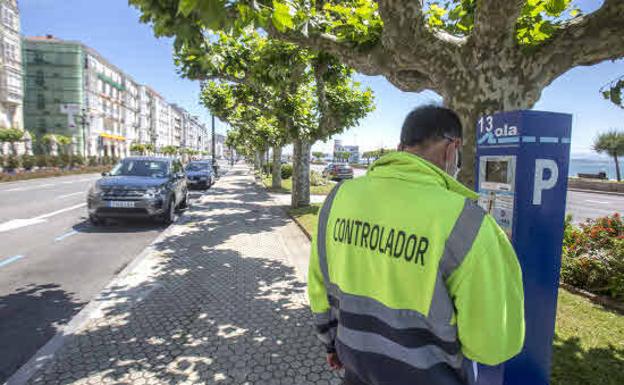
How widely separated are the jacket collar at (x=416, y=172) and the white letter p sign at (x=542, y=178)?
46.2 inches

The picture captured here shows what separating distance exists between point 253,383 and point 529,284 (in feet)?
7.42

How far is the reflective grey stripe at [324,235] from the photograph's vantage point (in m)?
1.91

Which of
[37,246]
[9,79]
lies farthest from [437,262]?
[9,79]

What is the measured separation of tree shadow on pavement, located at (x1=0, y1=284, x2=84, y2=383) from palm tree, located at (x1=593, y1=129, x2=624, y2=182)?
46.7m

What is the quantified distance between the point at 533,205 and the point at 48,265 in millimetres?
7051

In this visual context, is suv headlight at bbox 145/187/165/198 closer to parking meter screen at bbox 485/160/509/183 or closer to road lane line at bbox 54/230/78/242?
road lane line at bbox 54/230/78/242

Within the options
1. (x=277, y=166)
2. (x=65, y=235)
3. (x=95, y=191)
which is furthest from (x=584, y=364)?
(x=277, y=166)

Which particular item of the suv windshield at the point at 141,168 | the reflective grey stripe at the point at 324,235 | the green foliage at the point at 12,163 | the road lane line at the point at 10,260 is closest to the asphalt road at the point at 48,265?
the road lane line at the point at 10,260

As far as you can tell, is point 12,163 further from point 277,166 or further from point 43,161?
point 277,166

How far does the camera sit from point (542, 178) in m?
2.52

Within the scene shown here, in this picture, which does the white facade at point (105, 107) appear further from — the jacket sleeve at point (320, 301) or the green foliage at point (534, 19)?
the jacket sleeve at point (320, 301)

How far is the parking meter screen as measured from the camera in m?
2.60

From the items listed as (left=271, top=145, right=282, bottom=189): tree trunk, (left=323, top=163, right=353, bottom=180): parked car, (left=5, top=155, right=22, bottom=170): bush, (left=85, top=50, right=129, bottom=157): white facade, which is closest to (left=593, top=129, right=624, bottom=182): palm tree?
(left=323, top=163, right=353, bottom=180): parked car

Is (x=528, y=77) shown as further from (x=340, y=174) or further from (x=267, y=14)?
(x=340, y=174)
